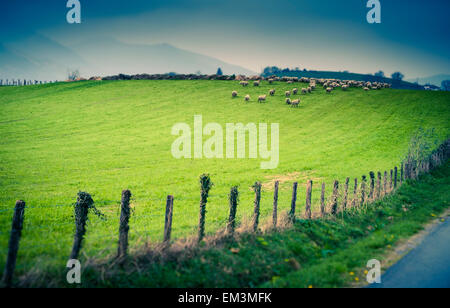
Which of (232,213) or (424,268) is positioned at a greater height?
(232,213)

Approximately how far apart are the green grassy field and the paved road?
6.48 m

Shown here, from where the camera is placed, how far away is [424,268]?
31.4ft

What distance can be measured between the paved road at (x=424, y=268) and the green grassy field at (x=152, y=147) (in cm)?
648

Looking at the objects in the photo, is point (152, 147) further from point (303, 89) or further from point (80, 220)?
point (303, 89)

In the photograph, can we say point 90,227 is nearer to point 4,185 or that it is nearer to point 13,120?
point 4,185

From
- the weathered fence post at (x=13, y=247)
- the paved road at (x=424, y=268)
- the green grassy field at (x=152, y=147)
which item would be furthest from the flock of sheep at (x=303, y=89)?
the weathered fence post at (x=13, y=247)

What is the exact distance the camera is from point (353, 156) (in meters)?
32.4

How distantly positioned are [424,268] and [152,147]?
30416 mm

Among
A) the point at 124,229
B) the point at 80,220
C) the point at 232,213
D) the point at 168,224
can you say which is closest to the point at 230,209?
the point at 232,213

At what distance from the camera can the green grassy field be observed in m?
13.7
